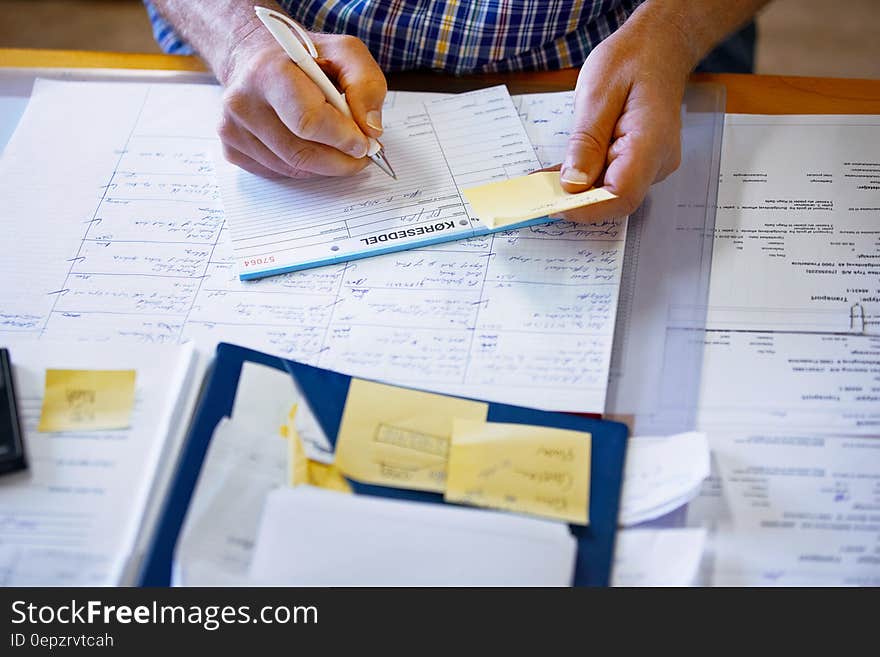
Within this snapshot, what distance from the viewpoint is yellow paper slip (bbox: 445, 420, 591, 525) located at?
567 millimetres

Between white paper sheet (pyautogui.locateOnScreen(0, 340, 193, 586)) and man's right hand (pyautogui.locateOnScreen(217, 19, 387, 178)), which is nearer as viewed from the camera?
white paper sheet (pyautogui.locateOnScreen(0, 340, 193, 586))

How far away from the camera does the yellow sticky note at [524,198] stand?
702 millimetres

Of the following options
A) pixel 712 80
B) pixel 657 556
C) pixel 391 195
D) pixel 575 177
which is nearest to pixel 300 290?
pixel 391 195

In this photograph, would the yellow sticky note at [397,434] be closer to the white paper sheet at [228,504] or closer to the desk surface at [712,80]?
the white paper sheet at [228,504]

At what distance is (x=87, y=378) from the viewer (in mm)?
648

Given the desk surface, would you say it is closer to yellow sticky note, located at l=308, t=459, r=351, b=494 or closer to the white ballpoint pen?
the white ballpoint pen

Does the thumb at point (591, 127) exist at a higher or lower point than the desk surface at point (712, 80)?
lower

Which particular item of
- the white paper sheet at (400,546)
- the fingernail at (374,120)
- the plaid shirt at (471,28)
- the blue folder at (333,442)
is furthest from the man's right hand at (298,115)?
the white paper sheet at (400,546)

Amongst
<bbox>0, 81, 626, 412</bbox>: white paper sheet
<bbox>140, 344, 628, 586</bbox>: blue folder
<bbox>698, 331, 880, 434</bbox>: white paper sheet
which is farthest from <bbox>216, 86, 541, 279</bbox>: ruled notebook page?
<bbox>698, 331, 880, 434</bbox>: white paper sheet

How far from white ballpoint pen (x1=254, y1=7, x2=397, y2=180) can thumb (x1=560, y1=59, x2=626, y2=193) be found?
19cm

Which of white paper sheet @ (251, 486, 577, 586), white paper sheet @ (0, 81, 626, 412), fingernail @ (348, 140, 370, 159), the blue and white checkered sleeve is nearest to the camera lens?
white paper sheet @ (251, 486, 577, 586)

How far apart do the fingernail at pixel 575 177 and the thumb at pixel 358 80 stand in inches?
7.3
